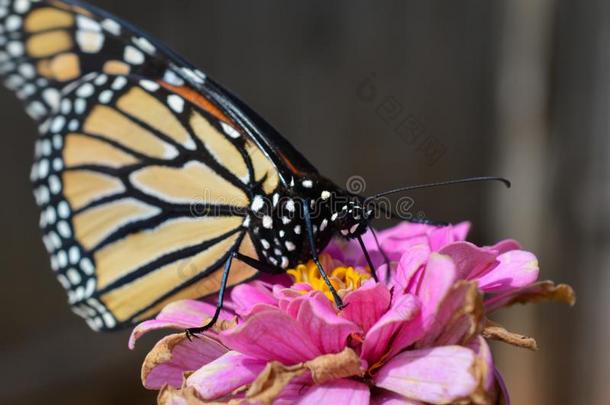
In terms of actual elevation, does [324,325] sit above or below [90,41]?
below

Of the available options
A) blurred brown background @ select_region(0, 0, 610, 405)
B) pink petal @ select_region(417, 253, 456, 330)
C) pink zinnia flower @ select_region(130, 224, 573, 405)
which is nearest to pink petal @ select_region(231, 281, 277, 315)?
pink zinnia flower @ select_region(130, 224, 573, 405)

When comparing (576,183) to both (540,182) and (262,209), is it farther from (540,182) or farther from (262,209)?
(262,209)

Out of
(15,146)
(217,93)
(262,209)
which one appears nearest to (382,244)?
(262,209)

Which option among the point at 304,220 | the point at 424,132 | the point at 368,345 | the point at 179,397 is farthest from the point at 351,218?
the point at 424,132

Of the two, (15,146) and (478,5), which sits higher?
(478,5)

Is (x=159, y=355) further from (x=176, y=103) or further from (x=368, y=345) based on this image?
(x=176, y=103)
